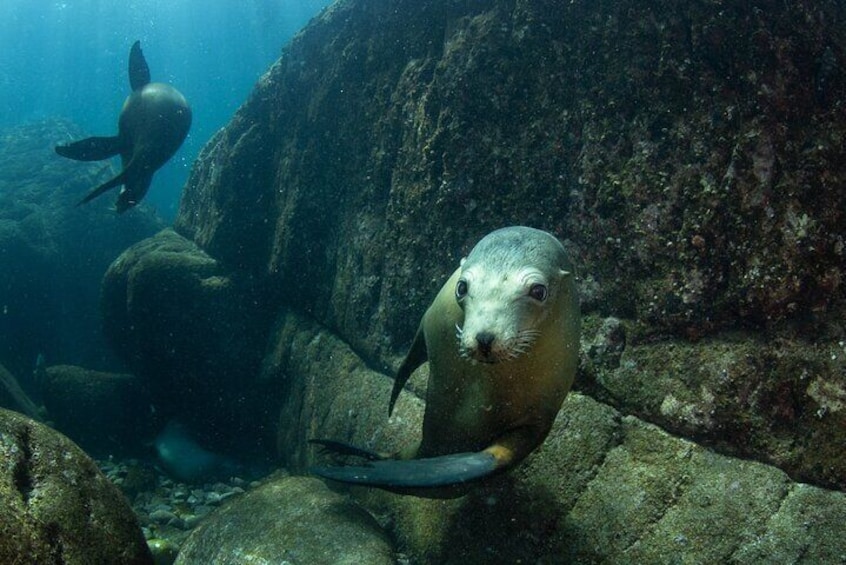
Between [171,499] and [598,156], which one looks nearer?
[598,156]

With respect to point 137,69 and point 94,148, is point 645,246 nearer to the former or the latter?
point 94,148

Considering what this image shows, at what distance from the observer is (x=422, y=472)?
2373 mm

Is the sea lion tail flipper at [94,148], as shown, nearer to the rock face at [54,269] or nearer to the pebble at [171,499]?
the pebble at [171,499]

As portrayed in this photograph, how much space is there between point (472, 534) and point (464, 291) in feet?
5.66

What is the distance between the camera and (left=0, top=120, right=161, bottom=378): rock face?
12.6 metres

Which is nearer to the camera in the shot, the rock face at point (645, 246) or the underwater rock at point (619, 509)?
the underwater rock at point (619, 509)

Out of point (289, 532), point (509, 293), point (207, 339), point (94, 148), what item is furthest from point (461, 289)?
point (94, 148)

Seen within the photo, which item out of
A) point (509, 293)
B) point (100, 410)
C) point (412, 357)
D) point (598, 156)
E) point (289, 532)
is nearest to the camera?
point (509, 293)

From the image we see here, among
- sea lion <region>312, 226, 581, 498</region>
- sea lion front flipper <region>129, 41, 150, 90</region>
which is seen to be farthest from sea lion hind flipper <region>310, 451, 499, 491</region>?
sea lion front flipper <region>129, 41, 150, 90</region>

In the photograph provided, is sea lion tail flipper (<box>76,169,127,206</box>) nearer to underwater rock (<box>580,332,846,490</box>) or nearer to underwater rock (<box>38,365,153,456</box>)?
underwater rock (<box>38,365,153,456</box>)

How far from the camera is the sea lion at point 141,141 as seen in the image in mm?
7332

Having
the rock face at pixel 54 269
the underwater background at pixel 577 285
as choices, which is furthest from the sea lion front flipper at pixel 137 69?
the rock face at pixel 54 269

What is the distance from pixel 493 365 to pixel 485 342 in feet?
2.21

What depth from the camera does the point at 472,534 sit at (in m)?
3.29
